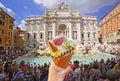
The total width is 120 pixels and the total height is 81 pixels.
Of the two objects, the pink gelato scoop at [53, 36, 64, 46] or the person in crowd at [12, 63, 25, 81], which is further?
the person in crowd at [12, 63, 25, 81]

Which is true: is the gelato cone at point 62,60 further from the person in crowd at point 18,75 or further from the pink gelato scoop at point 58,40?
the person in crowd at point 18,75

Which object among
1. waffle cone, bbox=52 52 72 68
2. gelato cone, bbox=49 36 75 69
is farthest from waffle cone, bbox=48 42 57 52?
waffle cone, bbox=52 52 72 68

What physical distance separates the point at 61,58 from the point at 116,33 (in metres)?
50.8

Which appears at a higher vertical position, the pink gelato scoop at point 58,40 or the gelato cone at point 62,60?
the pink gelato scoop at point 58,40

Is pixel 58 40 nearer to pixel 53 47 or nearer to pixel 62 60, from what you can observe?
pixel 53 47

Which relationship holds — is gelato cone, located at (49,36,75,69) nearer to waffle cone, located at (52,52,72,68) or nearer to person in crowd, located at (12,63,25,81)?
waffle cone, located at (52,52,72,68)

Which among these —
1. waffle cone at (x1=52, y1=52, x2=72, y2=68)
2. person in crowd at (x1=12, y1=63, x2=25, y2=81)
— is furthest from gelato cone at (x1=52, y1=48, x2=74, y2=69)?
person in crowd at (x1=12, y1=63, x2=25, y2=81)

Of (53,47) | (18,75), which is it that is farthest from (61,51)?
(18,75)

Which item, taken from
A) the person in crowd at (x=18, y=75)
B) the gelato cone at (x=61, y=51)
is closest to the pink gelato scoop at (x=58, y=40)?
the gelato cone at (x=61, y=51)

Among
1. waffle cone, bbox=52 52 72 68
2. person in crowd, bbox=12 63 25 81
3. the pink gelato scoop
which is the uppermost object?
the pink gelato scoop

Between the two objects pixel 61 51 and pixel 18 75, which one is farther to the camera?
pixel 18 75

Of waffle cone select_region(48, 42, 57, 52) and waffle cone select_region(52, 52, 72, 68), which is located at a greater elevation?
waffle cone select_region(48, 42, 57, 52)

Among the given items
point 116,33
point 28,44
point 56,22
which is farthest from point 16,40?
point 116,33

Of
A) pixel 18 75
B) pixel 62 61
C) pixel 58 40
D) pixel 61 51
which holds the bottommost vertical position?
pixel 18 75
